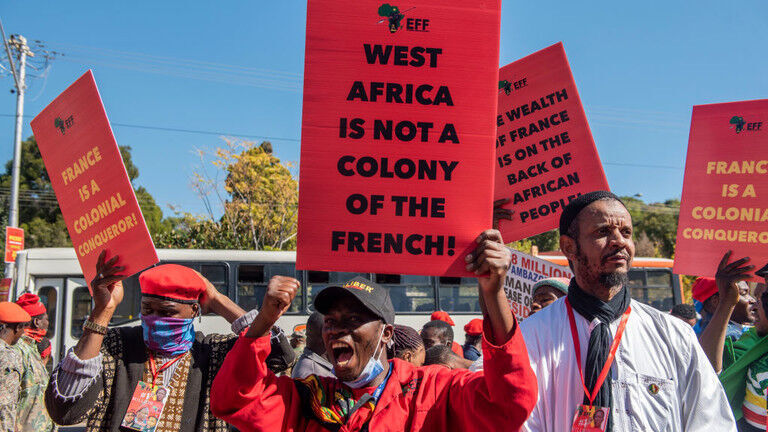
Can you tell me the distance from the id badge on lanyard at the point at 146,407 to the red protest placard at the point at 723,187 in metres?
2.75

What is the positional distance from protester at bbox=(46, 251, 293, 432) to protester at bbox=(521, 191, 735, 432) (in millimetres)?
1397

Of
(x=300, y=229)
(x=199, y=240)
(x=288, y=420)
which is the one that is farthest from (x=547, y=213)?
(x=199, y=240)

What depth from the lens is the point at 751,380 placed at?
11.5 feet

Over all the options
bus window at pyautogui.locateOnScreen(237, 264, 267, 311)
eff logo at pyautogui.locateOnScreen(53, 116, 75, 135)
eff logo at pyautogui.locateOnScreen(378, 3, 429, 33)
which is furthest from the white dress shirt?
bus window at pyautogui.locateOnScreen(237, 264, 267, 311)

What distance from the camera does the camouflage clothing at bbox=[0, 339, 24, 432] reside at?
4.62 meters

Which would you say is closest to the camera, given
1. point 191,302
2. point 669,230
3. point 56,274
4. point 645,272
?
point 191,302

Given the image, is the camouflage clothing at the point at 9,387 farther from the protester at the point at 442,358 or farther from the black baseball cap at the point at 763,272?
the black baseball cap at the point at 763,272

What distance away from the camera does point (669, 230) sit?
39.2 metres

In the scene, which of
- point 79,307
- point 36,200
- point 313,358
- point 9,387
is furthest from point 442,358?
point 36,200

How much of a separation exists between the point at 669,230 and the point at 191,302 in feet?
132

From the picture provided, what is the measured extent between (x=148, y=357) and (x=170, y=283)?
361mm

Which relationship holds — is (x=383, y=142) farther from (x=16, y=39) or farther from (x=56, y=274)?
(x=16, y=39)

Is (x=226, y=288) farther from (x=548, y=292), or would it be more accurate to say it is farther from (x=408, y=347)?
(x=548, y=292)

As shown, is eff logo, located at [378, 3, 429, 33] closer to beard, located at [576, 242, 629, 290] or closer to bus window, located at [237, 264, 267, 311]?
beard, located at [576, 242, 629, 290]
